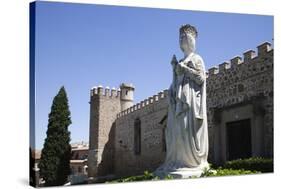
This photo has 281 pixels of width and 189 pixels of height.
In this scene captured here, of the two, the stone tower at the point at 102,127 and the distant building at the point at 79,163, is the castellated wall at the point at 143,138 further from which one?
the distant building at the point at 79,163

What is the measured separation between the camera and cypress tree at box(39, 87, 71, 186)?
867cm

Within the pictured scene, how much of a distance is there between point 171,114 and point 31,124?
260cm

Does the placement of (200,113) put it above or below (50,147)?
above

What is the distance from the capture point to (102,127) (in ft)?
47.4

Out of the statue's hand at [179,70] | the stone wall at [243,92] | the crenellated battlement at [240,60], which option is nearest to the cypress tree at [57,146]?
the statue's hand at [179,70]

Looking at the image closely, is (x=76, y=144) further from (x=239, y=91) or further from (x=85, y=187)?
(x=239, y=91)

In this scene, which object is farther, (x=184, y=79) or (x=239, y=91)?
(x=239, y=91)

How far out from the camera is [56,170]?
8.66 m

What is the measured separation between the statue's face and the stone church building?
2.43m

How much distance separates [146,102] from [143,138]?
1.16m

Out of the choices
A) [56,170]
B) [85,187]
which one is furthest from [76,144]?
[85,187]

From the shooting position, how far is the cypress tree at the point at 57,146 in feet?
28.5

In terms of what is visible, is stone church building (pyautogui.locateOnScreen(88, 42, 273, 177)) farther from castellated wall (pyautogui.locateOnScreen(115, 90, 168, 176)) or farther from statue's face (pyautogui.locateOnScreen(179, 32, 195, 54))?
statue's face (pyautogui.locateOnScreen(179, 32, 195, 54))

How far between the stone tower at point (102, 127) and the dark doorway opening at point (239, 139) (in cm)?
444
